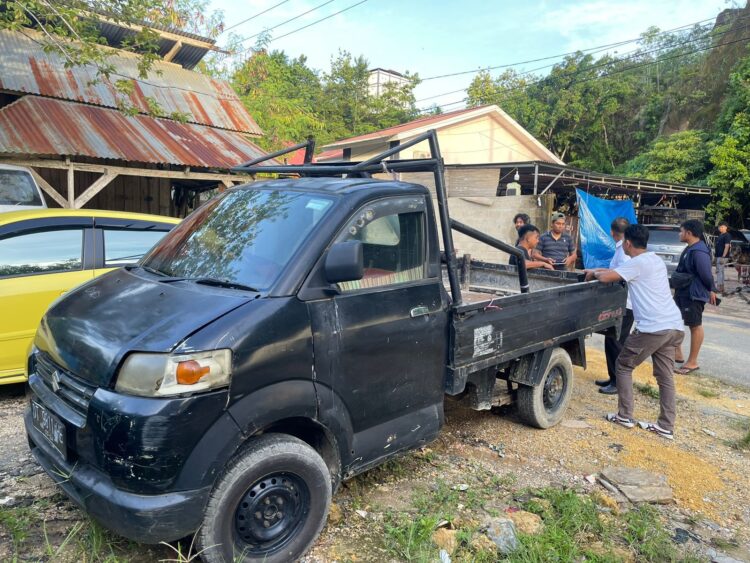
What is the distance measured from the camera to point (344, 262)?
269 centimetres

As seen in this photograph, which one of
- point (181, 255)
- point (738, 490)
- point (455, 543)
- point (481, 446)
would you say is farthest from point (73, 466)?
point (738, 490)

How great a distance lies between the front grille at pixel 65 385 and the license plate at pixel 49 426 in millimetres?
107

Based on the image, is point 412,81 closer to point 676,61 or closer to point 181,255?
point 676,61

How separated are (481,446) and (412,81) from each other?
37033mm

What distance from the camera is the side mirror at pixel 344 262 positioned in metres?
2.69

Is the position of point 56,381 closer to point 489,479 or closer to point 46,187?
point 489,479

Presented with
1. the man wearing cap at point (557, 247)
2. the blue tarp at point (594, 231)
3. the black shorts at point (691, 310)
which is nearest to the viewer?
the black shorts at point (691, 310)

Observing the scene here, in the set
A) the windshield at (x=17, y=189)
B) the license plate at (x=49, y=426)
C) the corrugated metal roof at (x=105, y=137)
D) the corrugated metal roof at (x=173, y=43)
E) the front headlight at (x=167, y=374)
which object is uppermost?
the corrugated metal roof at (x=173, y=43)

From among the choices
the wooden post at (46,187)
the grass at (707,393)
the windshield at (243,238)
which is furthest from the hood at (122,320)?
the wooden post at (46,187)

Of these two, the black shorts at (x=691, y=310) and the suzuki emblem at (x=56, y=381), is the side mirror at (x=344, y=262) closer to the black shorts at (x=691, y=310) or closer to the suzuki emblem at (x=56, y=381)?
the suzuki emblem at (x=56, y=381)

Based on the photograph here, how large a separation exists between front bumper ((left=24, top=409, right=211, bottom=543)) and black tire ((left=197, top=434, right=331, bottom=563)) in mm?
99

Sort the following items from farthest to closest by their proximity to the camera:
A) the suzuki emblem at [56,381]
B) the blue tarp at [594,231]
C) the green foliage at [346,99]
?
the green foliage at [346,99], the blue tarp at [594,231], the suzuki emblem at [56,381]

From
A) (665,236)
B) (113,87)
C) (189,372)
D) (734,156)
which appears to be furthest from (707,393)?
A: (734,156)

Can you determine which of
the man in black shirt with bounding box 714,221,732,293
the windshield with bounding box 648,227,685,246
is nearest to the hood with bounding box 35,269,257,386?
the man in black shirt with bounding box 714,221,732,293
